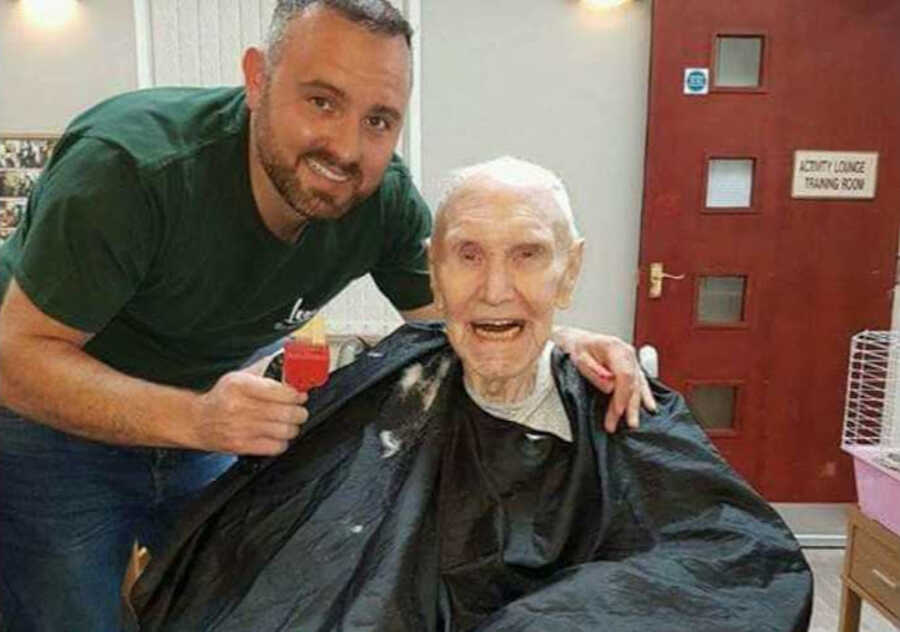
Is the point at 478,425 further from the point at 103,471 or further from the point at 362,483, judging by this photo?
the point at 103,471

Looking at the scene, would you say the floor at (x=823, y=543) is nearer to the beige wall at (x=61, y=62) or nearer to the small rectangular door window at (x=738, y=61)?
the small rectangular door window at (x=738, y=61)

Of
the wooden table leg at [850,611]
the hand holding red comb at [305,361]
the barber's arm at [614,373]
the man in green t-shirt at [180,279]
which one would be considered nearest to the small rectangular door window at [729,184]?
the wooden table leg at [850,611]

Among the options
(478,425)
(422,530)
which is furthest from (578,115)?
(422,530)

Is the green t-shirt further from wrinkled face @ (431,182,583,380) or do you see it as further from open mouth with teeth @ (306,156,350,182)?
wrinkled face @ (431,182,583,380)

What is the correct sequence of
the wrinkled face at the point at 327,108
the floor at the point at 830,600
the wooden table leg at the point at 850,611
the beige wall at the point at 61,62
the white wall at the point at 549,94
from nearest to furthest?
the wrinkled face at the point at 327,108 < the wooden table leg at the point at 850,611 < the floor at the point at 830,600 < the beige wall at the point at 61,62 < the white wall at the point at 549,94

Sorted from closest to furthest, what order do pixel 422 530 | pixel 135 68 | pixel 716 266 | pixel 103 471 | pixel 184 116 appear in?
pixel 422 530
pixel 184 116
pixel 103 471
pixel 135 68
pixel 716 266

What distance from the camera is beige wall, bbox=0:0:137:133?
297 centimetres

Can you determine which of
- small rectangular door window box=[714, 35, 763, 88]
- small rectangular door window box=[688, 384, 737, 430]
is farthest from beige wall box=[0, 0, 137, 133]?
small rectangular door window box=[688, 384, 737, 430]

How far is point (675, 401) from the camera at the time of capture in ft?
4.38

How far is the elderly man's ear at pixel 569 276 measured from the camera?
130 cm

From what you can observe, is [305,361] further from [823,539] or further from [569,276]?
[823,539]

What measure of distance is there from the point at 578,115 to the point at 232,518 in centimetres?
238

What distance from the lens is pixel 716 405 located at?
3.39m

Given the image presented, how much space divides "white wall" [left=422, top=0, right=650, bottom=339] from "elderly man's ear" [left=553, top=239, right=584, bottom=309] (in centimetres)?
177
